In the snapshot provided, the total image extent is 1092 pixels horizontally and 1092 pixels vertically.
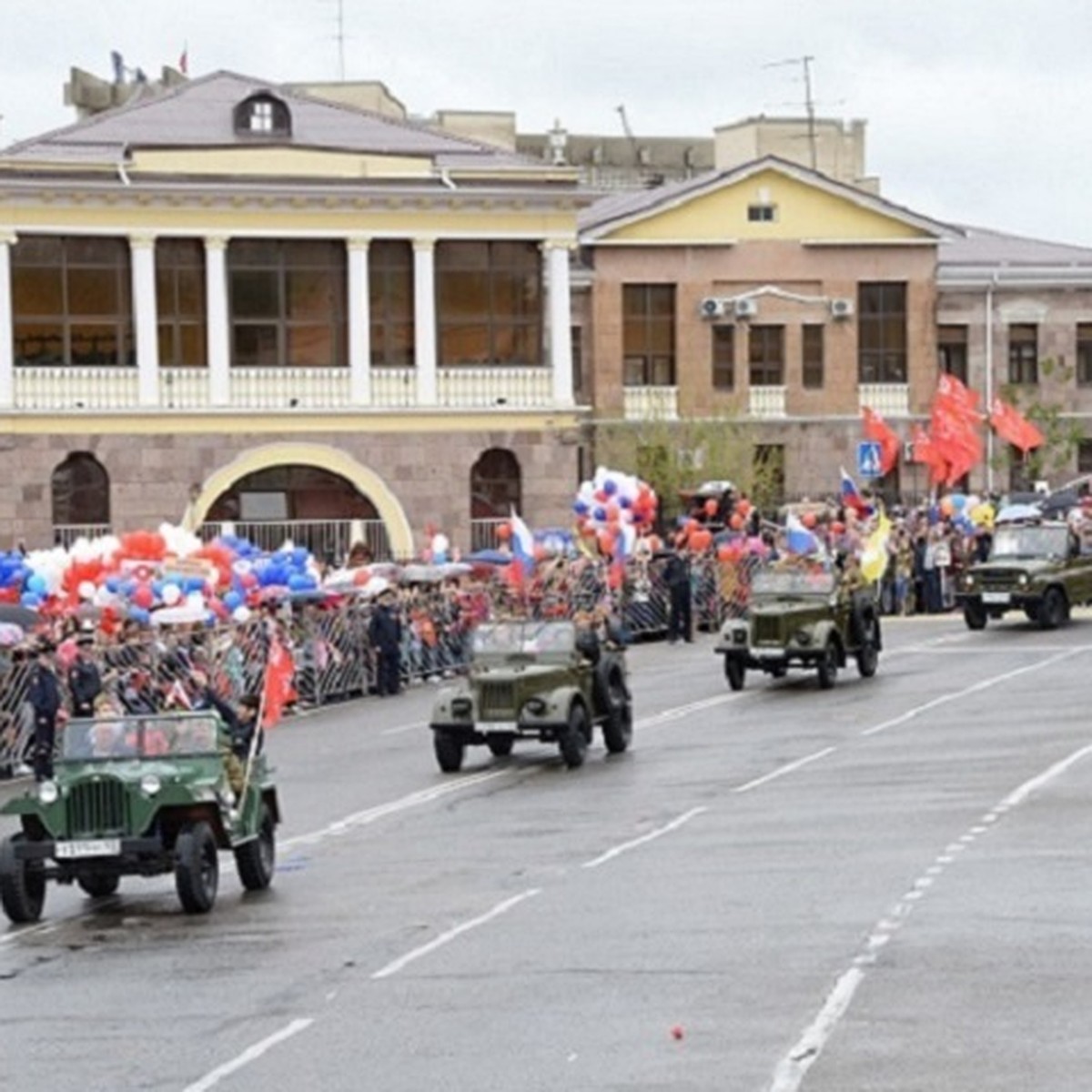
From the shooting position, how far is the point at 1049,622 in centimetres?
5331

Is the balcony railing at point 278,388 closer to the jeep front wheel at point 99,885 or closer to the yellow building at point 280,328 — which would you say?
the yellow building at point 280,328

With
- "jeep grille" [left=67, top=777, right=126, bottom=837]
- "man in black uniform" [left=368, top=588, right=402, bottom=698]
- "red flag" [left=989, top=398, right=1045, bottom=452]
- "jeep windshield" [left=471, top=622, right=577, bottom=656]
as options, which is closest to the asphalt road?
"jeep grille" [left=67, top=777, right=126, bottom=837]

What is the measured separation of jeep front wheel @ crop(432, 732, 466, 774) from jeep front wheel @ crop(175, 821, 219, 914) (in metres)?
10.5

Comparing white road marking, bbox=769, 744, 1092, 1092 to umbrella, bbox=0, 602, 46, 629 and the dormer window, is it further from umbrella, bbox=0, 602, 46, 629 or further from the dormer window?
the dormer window

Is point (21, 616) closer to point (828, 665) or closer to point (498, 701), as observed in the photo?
point (498, 701)

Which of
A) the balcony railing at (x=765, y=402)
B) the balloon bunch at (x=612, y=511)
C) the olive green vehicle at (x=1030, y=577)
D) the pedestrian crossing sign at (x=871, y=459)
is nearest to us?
the balloon bunch at (x=612, y=511)

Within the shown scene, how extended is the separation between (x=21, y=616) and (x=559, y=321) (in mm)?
27181

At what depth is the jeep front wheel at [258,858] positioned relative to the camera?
77.9 ft

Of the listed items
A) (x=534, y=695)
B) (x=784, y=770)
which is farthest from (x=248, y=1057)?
(x=534, y=695)

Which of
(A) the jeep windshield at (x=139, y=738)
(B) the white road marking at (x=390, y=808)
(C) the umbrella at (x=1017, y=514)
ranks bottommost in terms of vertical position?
(B) the white road marking at (x=390, y=808)

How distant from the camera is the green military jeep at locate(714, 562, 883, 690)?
138ft

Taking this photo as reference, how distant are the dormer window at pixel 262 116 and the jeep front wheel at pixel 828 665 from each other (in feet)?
77.1

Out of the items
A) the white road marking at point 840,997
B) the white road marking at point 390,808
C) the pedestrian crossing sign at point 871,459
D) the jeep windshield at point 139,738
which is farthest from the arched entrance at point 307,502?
the jeep windshield at point 139,738

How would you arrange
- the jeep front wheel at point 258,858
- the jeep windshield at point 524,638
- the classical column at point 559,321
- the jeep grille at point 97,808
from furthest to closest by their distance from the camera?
the classical column at point 559,321
the jeep windshield at point 524,638
the jeep front wheel at point 258,858
the jeep grille at point 97,808
